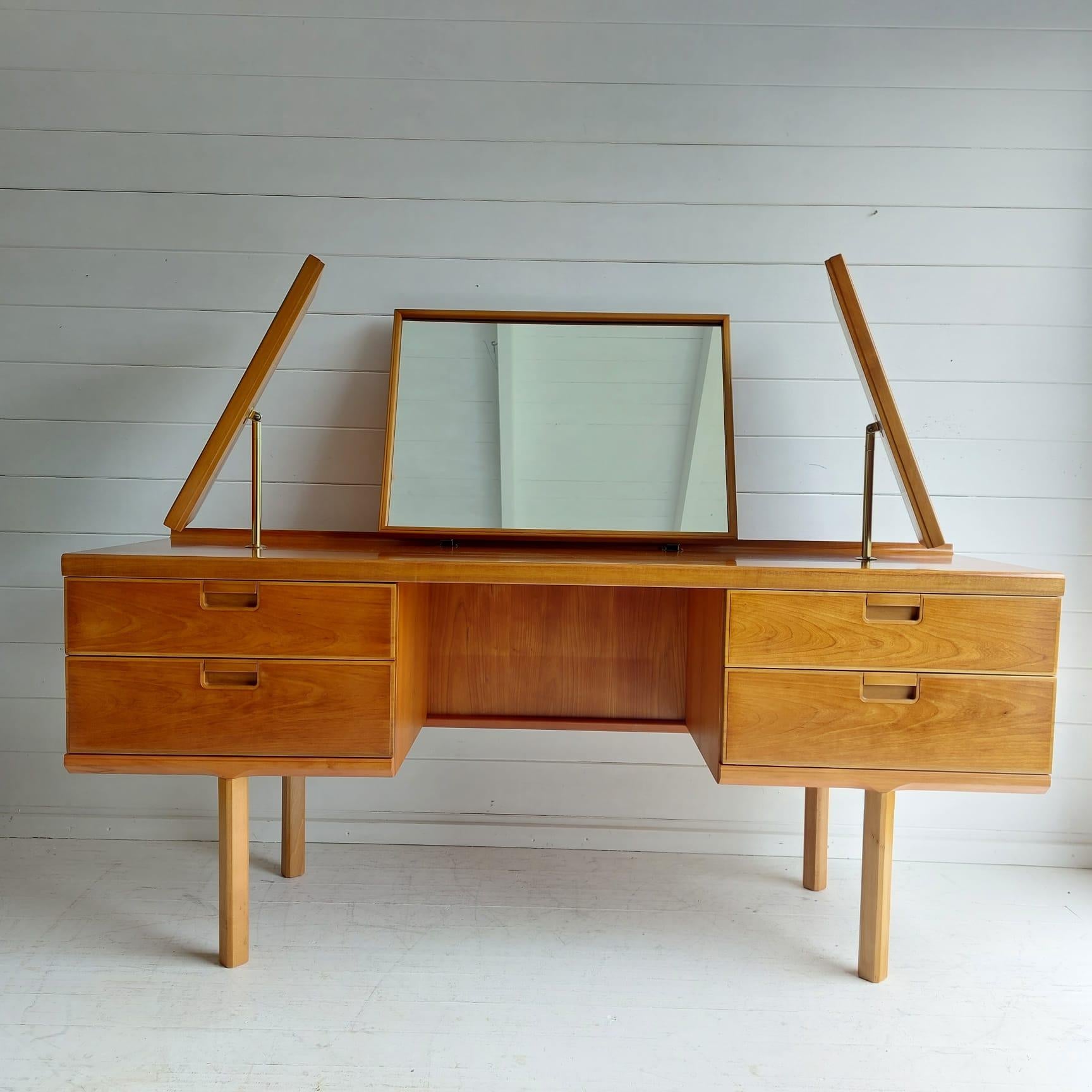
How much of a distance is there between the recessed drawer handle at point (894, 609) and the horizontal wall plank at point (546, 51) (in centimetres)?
124

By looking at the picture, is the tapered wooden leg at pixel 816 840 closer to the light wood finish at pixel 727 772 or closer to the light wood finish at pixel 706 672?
the light wood finish at pixel 706 672

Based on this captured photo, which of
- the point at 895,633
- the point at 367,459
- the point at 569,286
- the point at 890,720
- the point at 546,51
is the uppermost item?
the point at 546,51

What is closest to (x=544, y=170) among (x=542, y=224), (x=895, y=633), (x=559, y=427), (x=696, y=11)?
(x=542, y=224)

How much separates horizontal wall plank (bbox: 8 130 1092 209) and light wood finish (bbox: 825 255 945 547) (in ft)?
1.93

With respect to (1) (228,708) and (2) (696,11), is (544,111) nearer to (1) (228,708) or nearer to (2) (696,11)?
(2) (696,11)

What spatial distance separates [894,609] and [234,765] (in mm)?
1097

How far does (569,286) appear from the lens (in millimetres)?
1927

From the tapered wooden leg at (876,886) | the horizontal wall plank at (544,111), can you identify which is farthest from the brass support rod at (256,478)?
the tapered wooden leg at (876,886)

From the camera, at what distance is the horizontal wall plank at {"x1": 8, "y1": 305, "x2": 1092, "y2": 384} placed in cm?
193

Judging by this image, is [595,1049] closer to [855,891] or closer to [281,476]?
[855,891]

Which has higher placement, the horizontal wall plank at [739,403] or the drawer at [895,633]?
the horizontal wall plank at [739,403]

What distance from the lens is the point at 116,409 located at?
6.41ft

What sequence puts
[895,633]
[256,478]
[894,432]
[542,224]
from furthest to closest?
[542,224] < [256,478] < [894,432] < [895,633]

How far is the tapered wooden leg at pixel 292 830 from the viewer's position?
182 cm
